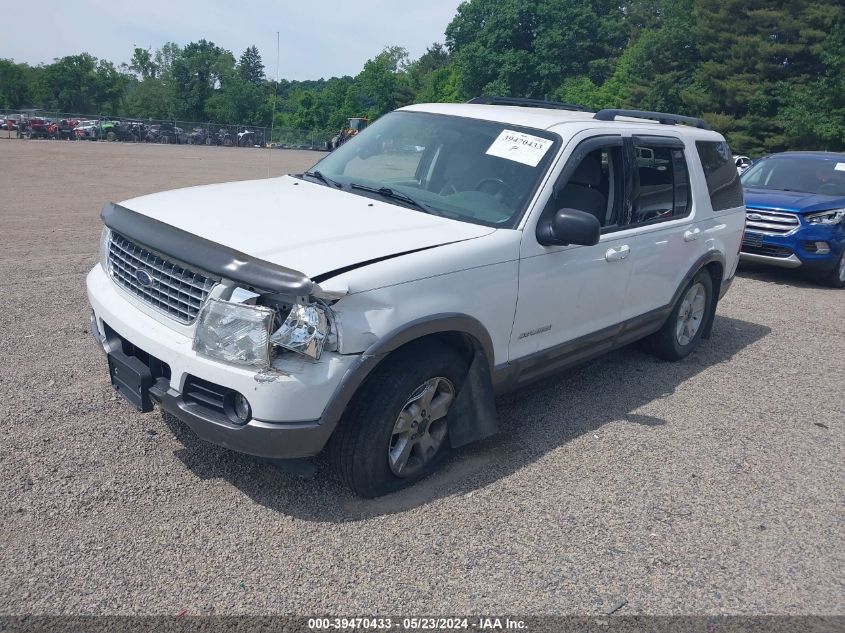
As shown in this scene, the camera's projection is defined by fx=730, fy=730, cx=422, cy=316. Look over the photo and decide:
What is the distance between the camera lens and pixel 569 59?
69.4 m

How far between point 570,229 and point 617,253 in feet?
3.06

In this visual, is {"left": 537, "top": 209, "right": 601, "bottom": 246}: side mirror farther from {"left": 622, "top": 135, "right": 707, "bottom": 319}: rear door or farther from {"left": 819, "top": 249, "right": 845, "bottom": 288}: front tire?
{"left": 819, "top": 249, "right": 845, "bottom": 288}: front tire

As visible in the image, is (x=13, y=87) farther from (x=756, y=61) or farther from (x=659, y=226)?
(x=659, y=226)

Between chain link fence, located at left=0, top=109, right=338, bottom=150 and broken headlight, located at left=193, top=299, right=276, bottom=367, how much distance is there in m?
46.5

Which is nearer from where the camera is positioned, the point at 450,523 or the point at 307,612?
the point at 307,612

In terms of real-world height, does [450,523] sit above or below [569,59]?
below

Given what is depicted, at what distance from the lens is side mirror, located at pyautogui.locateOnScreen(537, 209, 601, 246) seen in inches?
152

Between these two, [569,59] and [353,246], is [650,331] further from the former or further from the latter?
[569,59]

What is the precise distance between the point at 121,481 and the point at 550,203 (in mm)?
2716

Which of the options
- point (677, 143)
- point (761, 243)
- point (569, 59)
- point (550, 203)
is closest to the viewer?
point (550, 203)

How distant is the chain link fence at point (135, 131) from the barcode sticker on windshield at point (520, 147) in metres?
45.1

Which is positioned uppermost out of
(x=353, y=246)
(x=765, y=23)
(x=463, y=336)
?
(x=765, y=23)

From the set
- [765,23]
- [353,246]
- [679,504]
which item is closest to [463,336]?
[353,246]

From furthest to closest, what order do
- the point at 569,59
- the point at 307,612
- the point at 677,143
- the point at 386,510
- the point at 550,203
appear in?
the point at 569,59 < the point at 677,143 < the point at 550,203 < the point at 386,510 < the point at 307,612
